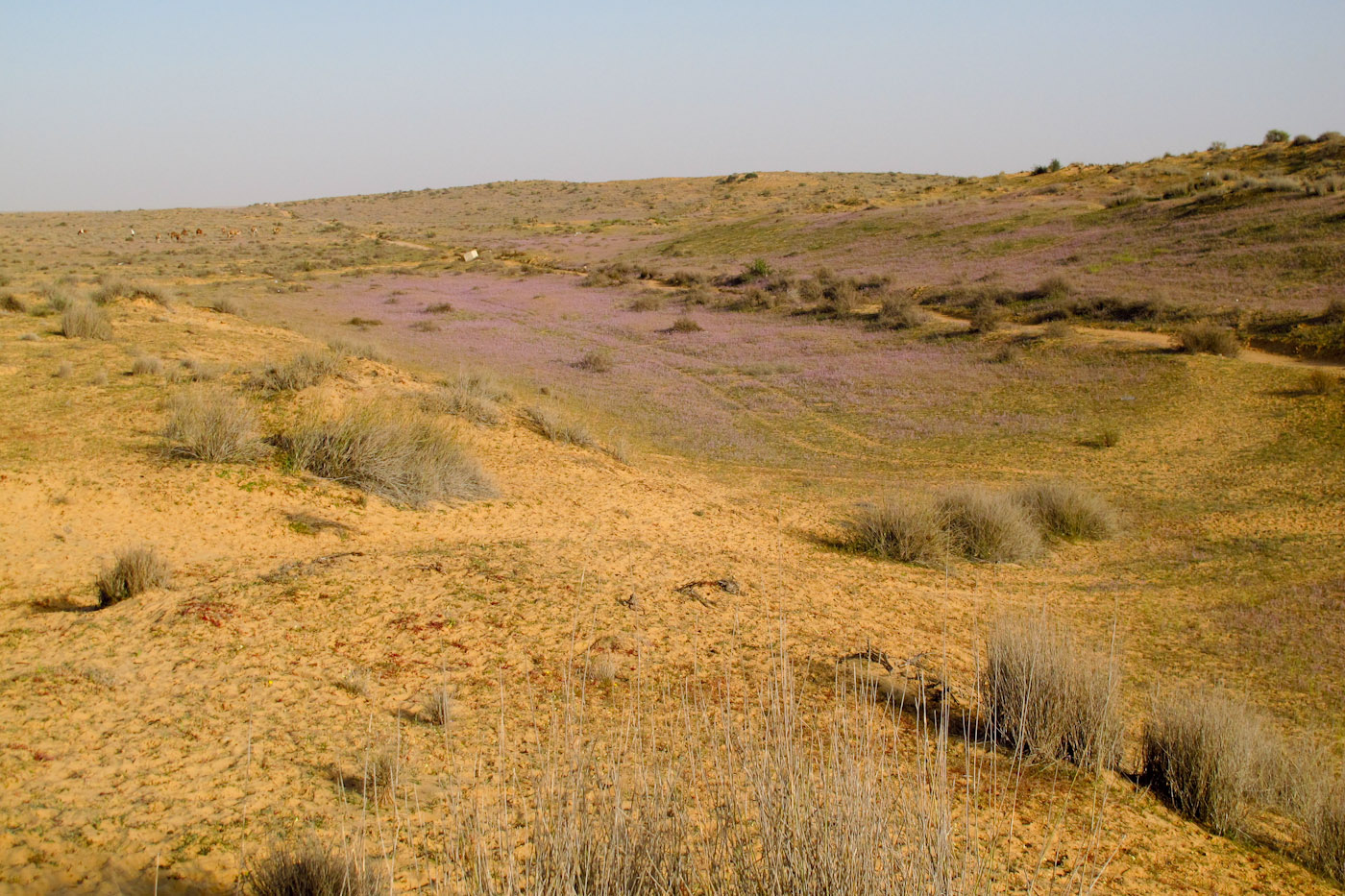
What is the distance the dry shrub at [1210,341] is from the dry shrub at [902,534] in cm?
1142

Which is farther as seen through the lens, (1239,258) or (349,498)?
(1239,258)

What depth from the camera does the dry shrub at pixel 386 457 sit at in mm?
8992

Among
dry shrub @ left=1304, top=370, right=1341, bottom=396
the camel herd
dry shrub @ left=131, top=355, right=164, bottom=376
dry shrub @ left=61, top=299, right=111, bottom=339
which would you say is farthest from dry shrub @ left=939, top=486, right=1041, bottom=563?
the camel herd

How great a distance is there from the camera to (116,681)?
4629 millimetres

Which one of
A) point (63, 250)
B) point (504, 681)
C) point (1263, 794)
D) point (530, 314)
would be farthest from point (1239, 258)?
point (63, 250)

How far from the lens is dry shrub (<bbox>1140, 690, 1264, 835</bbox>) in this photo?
13.6 ft

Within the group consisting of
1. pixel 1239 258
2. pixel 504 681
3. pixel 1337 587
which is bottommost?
pixel 1337 587

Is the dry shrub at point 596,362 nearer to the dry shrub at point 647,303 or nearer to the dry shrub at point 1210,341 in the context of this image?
the dry shrub at point 647,303

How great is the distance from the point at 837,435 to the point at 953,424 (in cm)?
229

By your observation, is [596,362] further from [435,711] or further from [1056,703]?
[1056,703]

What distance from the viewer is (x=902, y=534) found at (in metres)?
9.05

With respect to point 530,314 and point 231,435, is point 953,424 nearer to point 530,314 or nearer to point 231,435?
point 231,435

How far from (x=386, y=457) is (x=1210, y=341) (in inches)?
664

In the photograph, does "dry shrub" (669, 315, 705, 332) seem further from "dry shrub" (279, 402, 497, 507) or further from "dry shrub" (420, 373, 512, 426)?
"dry shrub" (279, 402, 497, 507)
